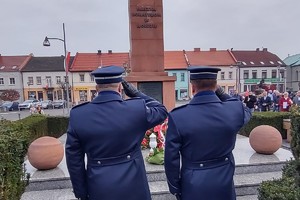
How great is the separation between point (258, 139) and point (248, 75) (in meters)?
46.9

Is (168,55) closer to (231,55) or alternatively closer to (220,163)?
(231,55)

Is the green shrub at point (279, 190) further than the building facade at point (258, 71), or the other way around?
the building facade at point (258, 71)

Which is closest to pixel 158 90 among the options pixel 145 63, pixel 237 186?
pixel 145 63

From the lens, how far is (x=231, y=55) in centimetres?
4931

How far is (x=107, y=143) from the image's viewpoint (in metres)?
2.47

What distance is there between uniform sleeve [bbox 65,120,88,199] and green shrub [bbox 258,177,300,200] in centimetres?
209

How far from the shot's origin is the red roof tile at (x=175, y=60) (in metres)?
46.2

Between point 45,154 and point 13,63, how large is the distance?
4783 centimetres

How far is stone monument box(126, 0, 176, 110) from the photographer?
8.56 metres

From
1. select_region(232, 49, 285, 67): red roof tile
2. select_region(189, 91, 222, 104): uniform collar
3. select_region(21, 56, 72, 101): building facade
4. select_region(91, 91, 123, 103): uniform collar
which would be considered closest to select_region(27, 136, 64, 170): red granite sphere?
select_region(91, 91, 123, 103): uniform collar

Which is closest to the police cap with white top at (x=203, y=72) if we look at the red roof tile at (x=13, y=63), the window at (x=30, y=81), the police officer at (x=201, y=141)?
the police officer at (x=201, y=141)

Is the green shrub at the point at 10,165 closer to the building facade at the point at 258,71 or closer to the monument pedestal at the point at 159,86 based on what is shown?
the monument pedestal at the point at 159,86

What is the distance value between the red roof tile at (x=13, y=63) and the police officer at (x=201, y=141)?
4843cm

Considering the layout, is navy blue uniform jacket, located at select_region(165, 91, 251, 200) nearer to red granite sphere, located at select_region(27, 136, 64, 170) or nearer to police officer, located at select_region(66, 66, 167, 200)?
police officer, located at select_region(66, 66, 167, 200)
